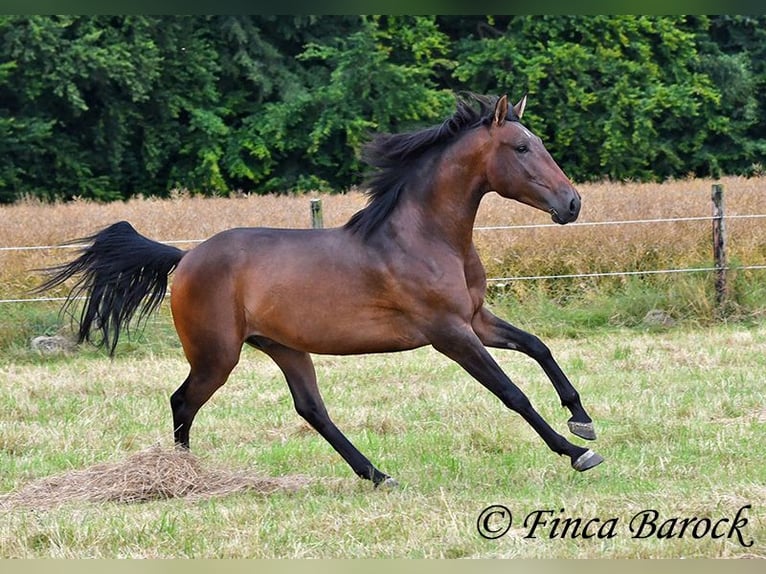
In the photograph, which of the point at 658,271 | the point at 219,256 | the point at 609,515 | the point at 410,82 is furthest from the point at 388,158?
the point at 410,82

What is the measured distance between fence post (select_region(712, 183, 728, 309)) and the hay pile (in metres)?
6.71

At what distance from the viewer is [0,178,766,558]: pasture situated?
4.37 metres

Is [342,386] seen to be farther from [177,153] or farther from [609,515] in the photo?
[177,153]

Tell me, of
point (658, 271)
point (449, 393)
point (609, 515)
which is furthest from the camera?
point (658, 271)

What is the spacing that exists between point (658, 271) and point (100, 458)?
6.83 meters

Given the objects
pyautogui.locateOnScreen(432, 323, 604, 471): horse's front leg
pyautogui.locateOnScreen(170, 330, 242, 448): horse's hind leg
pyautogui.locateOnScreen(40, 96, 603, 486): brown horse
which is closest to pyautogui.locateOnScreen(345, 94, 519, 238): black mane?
pyautogui.locateOnScreen(40, 96, 603, 486): brown horse

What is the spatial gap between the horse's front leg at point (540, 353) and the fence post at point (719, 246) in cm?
592

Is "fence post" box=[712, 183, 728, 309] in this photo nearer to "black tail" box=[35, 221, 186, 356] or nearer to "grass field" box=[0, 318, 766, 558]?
"grass field" box=[0, 318, 766, 558]

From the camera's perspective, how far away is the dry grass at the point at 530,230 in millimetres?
11938

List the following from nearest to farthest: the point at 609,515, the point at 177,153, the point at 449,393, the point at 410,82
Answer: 1. the point at 609,515
2. the point at 449,393
3. the point at 410,82
4. the point at 177,153

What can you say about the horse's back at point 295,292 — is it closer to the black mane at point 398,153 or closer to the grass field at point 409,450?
the black mane at point 398,153

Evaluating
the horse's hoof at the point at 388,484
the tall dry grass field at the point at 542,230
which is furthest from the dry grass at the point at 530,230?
the horse's hoof at the point at 388,484

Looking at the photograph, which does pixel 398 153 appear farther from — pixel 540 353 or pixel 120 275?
pixel 120 275

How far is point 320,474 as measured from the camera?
5.87 metres
